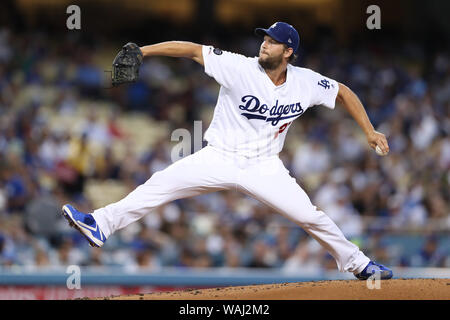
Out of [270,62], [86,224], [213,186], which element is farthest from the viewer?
[270,62]

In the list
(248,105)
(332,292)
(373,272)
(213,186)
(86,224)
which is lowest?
(332,292)

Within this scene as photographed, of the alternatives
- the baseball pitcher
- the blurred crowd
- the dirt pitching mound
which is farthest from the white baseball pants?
the blurred crowd

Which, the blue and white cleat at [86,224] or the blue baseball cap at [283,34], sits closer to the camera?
the blue and white cleat at [86,224]

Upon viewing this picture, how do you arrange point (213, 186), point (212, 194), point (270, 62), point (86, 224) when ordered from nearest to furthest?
point (86, 224), point (213, 186), point (270, 62), point (212, 194)

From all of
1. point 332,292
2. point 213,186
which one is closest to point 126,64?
point 213,186

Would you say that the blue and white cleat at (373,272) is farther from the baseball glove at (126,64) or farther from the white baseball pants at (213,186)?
the baseball glove at (126,64)

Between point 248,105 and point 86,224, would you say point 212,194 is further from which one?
point 86,224

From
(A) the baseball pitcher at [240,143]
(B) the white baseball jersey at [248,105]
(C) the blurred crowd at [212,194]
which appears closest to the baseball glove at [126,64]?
(A) the baseball pitcher at [240,143]
